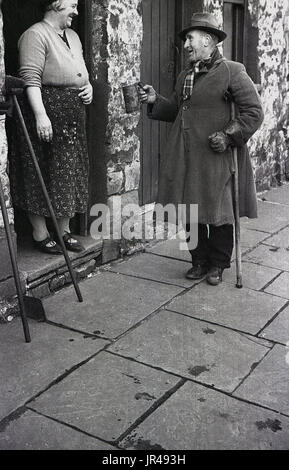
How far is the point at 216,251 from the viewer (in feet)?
14.7

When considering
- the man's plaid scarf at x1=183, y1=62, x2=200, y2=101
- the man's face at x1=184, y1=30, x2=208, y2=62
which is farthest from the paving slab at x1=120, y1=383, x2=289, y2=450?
the man's face at x1=184, y1=30, x2=208, y2=62

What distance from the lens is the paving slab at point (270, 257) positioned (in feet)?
16.5

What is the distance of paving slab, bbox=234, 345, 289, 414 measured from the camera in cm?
296

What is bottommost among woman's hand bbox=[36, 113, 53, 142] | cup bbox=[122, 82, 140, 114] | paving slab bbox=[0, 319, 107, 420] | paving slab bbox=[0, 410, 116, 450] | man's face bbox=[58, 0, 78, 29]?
paving slab bbox=[0, 410, 116, 450]

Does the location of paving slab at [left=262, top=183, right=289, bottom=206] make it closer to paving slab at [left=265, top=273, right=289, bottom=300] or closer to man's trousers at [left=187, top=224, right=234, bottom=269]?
paving slab at [left=265, top=273, right=289, bottom=300]

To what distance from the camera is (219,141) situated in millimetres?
4105

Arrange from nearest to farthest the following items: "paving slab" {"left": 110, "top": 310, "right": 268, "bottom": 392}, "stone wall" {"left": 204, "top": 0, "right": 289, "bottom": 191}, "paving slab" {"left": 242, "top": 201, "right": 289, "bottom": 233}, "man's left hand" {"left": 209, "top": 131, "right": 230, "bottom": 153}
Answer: "paving slab" {"left": 110, "top": 310, "right": 268, "bottom": 392}, "man's left hand" {"left": 209, "top": 131, "right": 230, "bottom": 153}, "paving slab" {"left": 242, "top": 201, "right": 289, "bottom": 233}, "stone wall" {"left": 204, "top": 0, "right": 289, "bottom": 191}

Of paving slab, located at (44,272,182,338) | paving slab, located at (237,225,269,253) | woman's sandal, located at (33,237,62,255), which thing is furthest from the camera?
paving slab, located at (237,225,269,253)

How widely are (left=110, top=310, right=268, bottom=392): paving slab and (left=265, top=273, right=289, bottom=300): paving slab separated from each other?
0.84 metres

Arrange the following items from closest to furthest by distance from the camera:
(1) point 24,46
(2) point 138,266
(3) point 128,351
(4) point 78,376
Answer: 1. (4) point 78,376
2. (3) point 128,351
3. (1) point 24,46
4. (2) point 138,266

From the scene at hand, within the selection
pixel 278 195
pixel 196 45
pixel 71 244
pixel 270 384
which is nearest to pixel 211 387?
pixel 270 384
